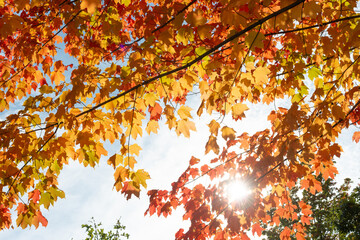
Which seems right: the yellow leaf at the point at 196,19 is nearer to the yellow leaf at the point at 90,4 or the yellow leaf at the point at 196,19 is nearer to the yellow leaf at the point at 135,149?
the yellow leaf at the point at 90,4

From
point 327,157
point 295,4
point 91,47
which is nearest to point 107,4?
point 91,47

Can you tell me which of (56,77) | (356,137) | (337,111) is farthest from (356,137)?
(56,77)

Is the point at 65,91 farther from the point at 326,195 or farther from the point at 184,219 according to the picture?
the point at 326,195

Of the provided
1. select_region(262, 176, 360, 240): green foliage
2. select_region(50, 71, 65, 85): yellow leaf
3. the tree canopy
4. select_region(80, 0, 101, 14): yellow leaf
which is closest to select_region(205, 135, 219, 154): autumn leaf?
the tree canopy

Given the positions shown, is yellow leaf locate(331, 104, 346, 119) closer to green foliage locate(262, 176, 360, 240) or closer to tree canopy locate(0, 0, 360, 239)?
tree canopy locate(0, 0, 360, 239)

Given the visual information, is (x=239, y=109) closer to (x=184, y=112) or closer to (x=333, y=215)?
(x=184, y=112)

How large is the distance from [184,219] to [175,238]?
12.5 inches

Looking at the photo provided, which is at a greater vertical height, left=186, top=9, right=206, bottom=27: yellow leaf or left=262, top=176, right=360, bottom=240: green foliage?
left=262, top=176, right=360, bottom=240: green foliage

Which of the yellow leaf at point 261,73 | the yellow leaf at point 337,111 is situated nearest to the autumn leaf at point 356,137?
the yellow leaf at point 337,111

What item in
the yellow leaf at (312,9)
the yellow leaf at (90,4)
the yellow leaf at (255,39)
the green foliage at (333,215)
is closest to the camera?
the yellow leaf at (312,9)

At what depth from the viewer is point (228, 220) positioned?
3.16 meters

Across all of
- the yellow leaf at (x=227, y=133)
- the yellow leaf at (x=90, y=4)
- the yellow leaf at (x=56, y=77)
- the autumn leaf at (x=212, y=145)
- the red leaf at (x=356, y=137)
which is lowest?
the autumn leaf at (x=212, y=145)

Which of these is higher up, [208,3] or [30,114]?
[208,3]

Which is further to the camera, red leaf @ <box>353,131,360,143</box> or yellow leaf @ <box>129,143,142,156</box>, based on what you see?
red leaf @ <box>353,131,360,143</box>
